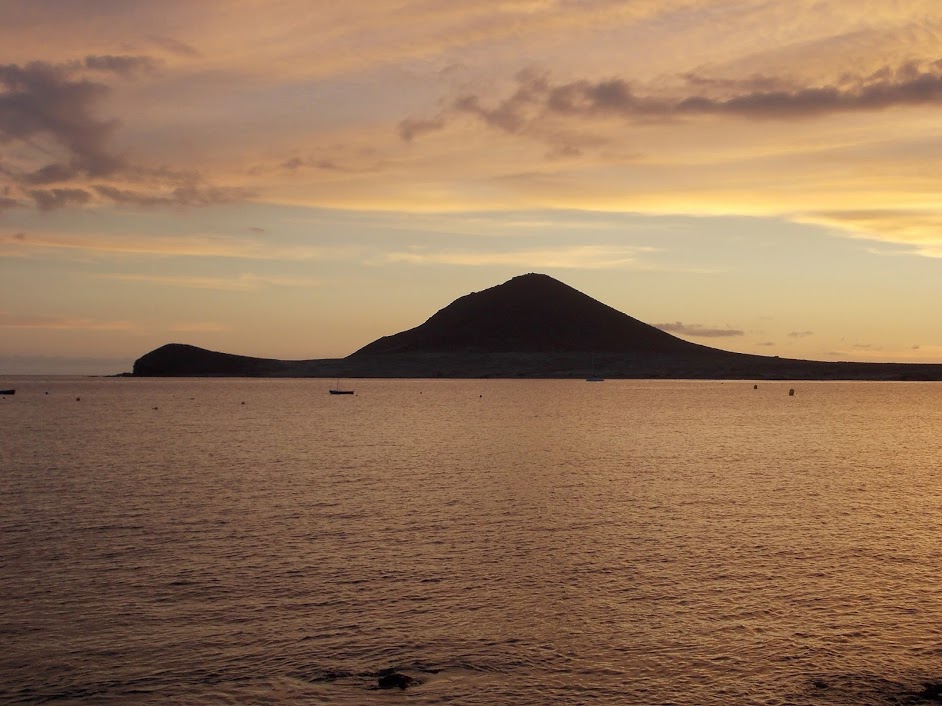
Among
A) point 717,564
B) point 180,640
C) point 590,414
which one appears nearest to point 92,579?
point 180,640

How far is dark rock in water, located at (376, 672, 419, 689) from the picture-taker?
75.6 ft

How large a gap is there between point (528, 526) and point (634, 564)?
373 inches

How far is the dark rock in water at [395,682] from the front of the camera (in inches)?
907

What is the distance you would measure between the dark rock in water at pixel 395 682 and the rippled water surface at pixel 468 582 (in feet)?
1.96

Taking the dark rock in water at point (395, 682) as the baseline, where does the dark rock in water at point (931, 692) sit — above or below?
below

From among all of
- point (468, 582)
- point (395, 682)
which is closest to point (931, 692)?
point (395, 682)

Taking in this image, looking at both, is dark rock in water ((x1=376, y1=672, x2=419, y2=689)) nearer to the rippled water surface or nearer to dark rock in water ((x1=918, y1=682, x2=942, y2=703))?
the rippled water surface

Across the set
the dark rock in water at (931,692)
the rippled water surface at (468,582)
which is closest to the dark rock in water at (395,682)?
the rippled water surface at (468,582)

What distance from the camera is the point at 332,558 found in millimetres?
37031

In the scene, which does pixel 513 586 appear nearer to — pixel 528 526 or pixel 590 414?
pixel 528 526

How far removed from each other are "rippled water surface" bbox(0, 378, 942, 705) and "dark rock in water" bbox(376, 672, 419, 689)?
0.60 m

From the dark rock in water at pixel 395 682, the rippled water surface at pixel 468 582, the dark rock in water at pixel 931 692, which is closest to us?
the dark rock in water at pixel 931 692

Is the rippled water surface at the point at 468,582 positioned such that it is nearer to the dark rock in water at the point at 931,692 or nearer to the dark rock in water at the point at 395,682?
the dark rock in water at the point at 931,692

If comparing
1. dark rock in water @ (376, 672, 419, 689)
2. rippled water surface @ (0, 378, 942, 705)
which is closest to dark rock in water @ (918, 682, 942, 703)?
rippled water surface @ (0, 378, 942, 705)
